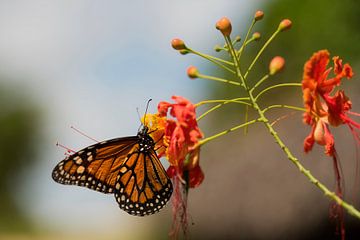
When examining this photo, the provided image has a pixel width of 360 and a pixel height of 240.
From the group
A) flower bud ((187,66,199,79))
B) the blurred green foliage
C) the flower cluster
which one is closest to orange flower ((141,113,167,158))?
the flower cluster

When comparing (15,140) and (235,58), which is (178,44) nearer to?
(235,58)

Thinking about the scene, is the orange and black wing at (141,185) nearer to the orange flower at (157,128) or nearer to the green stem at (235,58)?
the orange flower at (157,128)

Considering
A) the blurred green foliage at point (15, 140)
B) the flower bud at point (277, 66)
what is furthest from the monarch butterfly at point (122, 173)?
the blurred green foliage at point (15, 140)

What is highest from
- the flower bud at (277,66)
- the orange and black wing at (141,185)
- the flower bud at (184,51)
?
the flower bud at (184,51)

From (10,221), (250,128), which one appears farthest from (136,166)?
(10,221)

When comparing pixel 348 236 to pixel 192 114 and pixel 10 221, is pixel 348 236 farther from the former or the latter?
pixel 10 221

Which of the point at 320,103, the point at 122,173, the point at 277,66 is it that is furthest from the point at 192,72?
the point at 122,173

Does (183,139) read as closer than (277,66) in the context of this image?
No

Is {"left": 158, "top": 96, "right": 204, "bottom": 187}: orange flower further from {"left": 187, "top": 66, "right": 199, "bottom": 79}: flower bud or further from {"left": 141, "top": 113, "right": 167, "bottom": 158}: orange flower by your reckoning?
{"left": 141, "top": 113, "right": 167, "bottom": 158}: orange flower
